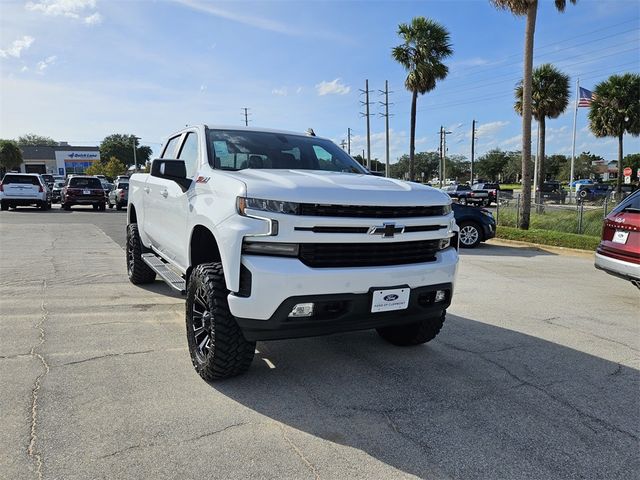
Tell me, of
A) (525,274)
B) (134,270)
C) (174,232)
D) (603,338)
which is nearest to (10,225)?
(134,270)

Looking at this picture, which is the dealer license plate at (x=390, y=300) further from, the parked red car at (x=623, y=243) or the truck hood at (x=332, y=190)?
the parked red car at (x=623, y=243)

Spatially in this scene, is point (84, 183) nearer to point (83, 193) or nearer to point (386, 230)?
point (83, 193)

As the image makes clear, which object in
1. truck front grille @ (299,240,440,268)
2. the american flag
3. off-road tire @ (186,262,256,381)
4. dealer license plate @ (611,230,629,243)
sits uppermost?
the american flag

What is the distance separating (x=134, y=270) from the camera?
6.86 m

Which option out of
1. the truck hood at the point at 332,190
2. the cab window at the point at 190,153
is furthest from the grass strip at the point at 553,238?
the cab window at the point at 190,153

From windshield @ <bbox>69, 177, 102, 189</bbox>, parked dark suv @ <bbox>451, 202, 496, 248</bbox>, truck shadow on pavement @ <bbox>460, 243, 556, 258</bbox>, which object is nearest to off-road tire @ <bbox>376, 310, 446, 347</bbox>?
truck shadow on pavement @ <bbox>460, 243, 556, 258</bbox>

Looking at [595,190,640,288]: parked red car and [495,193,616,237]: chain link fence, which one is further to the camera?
[495,193,616,237]: chain link fence

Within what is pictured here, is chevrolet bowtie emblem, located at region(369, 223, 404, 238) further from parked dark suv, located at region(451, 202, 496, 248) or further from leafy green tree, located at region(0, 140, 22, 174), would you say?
leafy green tree, located at region(0, 140, 22, 174)

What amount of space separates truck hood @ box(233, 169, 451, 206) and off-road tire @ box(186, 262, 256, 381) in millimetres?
705

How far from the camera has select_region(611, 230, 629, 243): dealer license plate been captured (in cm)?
582

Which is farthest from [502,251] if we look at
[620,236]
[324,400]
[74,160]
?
[74,160]

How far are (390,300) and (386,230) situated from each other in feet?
1.59

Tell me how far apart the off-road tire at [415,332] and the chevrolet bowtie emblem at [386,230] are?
1.14 metres

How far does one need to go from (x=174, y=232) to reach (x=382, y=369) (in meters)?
2.29
